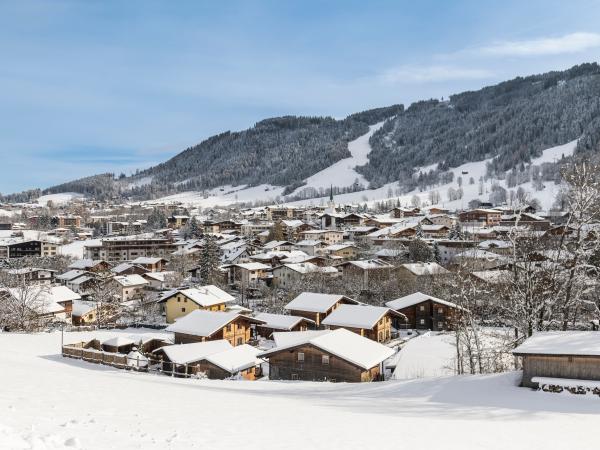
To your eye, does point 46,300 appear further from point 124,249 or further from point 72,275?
point 124,249

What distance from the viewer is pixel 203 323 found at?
34375 mm

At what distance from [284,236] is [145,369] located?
2823 inches

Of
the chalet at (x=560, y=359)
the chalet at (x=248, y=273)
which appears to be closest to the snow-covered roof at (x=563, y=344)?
the chalet at (x=560, y=359)

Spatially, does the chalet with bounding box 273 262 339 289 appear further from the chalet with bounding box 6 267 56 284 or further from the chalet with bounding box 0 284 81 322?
the chalet with bounding box 6 267 56 284

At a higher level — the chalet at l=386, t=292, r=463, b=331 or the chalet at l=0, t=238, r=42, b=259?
the chalet at l=0, t=238, r=42, b=259

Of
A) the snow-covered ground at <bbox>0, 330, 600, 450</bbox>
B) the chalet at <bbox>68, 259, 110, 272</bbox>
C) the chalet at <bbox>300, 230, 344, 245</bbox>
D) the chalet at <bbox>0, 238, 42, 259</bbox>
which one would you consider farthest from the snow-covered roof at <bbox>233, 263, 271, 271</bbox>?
the chalet at <bbox>0, 238, 42, 259</bbox>

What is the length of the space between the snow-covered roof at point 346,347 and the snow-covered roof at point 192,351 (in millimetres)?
3091

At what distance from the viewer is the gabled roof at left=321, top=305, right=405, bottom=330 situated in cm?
3606

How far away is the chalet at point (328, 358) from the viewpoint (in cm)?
2473

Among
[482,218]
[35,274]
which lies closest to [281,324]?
[35,274]

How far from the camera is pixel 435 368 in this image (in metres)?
26.6

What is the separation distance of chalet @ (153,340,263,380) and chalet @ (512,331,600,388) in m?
16.2

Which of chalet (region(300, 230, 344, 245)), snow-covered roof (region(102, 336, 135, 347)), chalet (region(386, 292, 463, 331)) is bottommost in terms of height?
chalet (region(386, 292, 463, 331))

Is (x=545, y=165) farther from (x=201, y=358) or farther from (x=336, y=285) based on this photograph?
(x=201, y=358)
